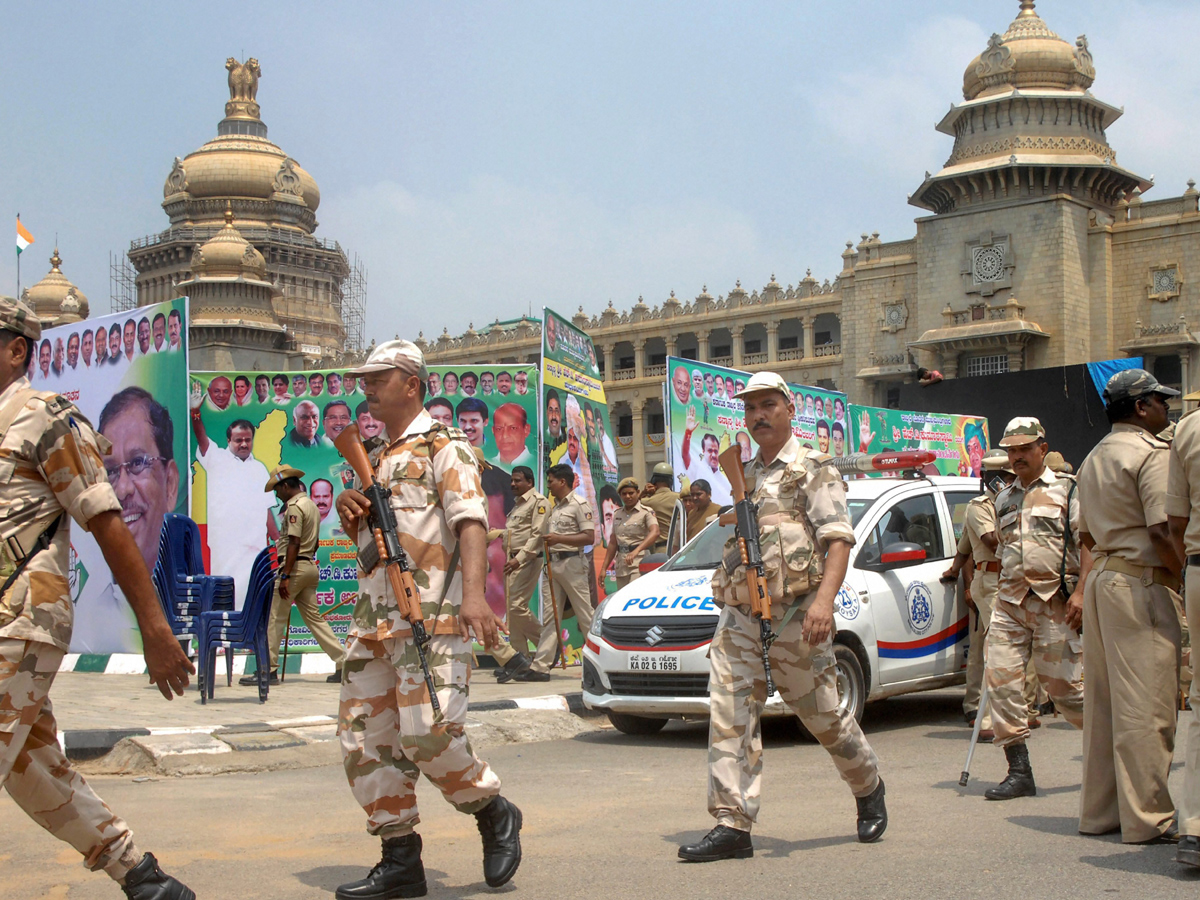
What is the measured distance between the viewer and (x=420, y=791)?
6402 millimetres

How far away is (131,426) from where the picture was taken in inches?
437

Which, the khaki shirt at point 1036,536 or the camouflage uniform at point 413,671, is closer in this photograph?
the camouflage uniform at point 413,671

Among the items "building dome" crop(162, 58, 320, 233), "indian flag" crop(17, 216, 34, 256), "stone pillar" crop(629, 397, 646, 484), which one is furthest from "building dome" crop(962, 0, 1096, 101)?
"building dome" crop(162, 58, 320, 233)

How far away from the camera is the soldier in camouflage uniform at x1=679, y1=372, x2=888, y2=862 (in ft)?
15.2

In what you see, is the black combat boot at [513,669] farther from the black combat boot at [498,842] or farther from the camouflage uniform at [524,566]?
the black combat boot at [498,842]

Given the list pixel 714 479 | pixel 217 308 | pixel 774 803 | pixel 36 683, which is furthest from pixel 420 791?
pixel 217 308

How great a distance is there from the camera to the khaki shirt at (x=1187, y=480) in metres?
4.29

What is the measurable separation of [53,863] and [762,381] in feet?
10.7

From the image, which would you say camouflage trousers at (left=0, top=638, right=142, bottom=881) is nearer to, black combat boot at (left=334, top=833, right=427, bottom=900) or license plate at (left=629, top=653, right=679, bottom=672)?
black combat boot at (left=334, top=833, right=427, bottom=900)

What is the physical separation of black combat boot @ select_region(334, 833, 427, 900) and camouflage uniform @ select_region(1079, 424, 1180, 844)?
264 cm

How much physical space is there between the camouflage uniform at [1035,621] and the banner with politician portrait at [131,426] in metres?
7.17

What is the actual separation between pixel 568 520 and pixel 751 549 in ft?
20.3

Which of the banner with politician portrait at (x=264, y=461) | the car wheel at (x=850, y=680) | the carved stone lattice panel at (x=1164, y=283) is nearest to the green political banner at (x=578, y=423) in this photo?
the banner with politician portrait at (x=264, y=461)

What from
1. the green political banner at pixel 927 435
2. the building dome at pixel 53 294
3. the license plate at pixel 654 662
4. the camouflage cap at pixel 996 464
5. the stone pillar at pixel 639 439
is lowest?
the license plate at pixel 654 662
